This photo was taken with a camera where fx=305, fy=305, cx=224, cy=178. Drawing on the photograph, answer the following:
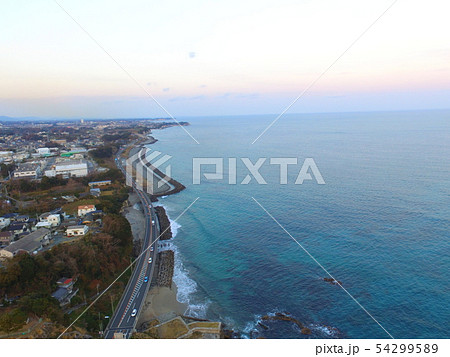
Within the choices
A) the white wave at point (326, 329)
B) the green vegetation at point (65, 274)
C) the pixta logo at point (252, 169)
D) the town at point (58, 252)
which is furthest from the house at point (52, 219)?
the pixta logo at point (252, 169)

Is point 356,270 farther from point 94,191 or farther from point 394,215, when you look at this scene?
point 94,191

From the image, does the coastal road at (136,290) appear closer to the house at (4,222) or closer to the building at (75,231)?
the building at (75,231)

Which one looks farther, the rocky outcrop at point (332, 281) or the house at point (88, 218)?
the house at point (88, 218)

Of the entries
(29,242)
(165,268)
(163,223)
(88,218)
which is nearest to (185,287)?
(165,268)

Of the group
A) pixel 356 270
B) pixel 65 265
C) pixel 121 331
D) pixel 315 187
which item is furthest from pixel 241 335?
pixel 315 187

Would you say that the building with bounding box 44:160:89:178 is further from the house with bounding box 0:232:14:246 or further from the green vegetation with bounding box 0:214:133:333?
the green vegetation with bounding box 0:214:133:333
